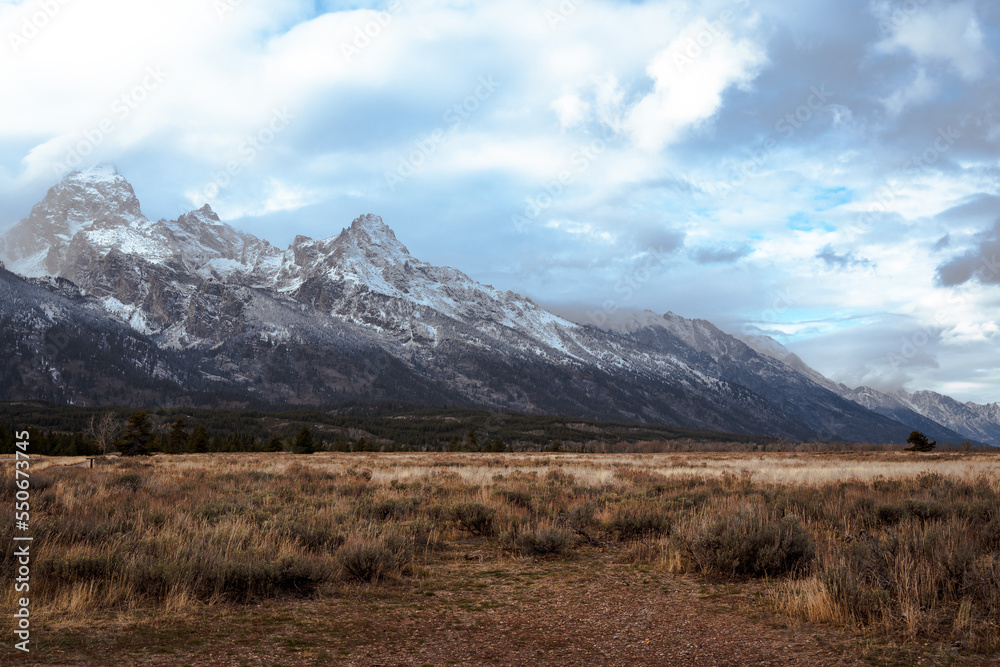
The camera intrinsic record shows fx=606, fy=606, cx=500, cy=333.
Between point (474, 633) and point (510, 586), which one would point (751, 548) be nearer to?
point (510, 586)

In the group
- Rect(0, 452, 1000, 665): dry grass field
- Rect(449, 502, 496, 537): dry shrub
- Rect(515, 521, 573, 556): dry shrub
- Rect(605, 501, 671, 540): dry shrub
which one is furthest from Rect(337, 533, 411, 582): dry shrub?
Rect(605, 501, 671, 540): dry shrub

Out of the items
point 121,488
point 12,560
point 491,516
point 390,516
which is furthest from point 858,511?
point 121,488

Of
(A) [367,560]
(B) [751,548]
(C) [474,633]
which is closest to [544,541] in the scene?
(A) [367,560]

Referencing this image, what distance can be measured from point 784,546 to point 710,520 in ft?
4.82

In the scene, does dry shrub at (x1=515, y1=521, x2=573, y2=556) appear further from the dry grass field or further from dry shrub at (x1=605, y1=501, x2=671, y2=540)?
dry shrub at (x1=605, y1=501, x2=671, y2=540)

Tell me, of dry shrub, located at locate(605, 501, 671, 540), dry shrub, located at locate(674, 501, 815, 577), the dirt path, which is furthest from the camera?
dry shrub, located at locate(605, 501, 671, 540)

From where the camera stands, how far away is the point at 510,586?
9344 mm

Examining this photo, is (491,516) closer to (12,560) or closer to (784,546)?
(784,546)

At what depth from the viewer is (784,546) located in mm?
9422

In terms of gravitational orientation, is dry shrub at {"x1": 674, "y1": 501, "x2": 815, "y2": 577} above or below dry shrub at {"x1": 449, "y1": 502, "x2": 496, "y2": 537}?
above

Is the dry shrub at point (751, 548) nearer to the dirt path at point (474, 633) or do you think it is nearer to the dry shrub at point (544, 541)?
the dirt path at point (474, 633)

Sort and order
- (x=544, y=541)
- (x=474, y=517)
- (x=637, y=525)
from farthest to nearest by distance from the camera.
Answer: (x=474, y=517)
(x=637, y=525)
(x=544, y=541)

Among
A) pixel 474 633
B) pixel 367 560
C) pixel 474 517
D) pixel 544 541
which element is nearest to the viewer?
pixel 474 633

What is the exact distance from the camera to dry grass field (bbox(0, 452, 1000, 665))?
6.26 m
